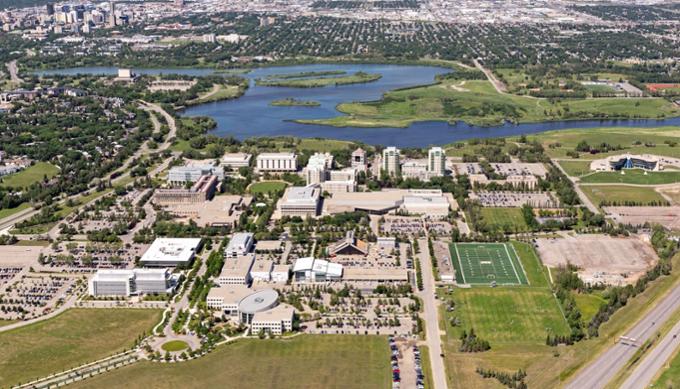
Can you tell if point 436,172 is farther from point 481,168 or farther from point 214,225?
point 214,225

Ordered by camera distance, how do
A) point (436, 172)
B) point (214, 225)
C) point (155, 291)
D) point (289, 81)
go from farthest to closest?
1. point (289, 81)
2. point (436, 172)
3. point (214, 225)
4. point (155, 291)

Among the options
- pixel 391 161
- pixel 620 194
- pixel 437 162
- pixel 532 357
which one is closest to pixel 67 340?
pixel 532 357

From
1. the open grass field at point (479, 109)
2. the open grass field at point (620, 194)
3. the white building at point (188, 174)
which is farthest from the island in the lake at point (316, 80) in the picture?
the open grass field at point (620, 194)

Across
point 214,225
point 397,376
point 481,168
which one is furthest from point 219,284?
point 481,168

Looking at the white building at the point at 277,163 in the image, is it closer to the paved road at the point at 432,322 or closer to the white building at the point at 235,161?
the white building at the point at 235,161

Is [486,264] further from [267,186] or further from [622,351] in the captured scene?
[267,186]

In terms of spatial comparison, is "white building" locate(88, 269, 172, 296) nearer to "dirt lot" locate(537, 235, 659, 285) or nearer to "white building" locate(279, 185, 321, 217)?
"white building" locate(279, 185, 321, 217)
